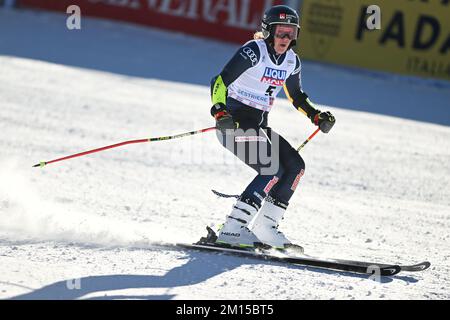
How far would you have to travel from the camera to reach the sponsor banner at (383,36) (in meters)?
16.0

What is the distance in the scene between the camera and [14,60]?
47.7 feet

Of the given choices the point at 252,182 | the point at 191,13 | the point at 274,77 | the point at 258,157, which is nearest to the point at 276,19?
the point at 274,77

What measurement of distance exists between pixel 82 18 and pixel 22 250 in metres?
12.7

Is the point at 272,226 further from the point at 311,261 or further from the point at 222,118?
the point at 222,118

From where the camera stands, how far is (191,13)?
58.8 feet

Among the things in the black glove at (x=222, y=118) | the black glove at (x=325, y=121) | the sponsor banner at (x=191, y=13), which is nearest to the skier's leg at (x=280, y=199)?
the black glove at (x=325, y=121)

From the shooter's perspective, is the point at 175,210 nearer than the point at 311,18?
Yes

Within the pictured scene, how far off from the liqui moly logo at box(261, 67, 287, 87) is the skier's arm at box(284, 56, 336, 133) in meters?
0.21

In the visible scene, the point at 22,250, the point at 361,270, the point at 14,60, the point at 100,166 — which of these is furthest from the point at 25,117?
the point at 361,270

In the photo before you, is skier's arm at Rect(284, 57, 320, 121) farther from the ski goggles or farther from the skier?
the ski goggles

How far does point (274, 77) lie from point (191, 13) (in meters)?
11.4

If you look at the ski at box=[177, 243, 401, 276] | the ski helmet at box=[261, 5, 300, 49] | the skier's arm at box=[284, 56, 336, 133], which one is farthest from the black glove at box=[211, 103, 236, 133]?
the ski at box=[177, 243, 401, 276]

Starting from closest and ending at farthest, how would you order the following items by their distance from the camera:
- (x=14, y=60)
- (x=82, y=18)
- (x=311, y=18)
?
1. (x=14, y=60)
2. (x=311, y=18)
3. (x=82, y=18)
